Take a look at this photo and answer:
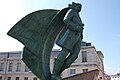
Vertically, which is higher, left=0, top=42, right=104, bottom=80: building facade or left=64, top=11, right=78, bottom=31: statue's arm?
left=64, top=11, right=78, bottom=31: statue's arm

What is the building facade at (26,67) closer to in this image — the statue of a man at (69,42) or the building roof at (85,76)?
the building roof at (85,76)

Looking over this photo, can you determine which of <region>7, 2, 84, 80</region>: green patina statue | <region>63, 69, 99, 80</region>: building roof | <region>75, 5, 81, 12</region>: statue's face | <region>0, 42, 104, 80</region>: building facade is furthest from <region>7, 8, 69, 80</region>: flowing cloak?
<region>0, 42, 104, 80</region>: building facade

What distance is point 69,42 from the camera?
6020mm

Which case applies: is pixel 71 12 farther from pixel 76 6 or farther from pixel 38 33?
pixel 38 33

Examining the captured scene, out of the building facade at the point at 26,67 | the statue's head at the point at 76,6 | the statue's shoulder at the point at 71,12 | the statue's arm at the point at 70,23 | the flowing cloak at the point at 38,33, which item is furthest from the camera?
the building facade at the point at 26,67

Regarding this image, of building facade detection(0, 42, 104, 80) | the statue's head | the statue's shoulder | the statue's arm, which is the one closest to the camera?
the statue's arm

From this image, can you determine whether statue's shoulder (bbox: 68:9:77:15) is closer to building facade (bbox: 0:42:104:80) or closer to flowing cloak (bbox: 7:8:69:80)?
flowing cloak (bbox: 7:8:69:80)

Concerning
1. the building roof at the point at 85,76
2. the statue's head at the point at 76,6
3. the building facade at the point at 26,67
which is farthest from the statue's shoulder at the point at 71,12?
the building facade at the point at 26,67

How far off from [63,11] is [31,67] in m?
1.95

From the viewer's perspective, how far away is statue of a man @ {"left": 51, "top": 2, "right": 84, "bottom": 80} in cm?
600

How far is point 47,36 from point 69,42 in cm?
84

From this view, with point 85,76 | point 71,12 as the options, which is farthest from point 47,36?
point 85,76

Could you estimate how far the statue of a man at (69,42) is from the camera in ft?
19.7

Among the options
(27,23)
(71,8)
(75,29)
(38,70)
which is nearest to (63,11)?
(71,8)
